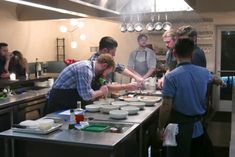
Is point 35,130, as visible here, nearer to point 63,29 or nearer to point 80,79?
point 80,79

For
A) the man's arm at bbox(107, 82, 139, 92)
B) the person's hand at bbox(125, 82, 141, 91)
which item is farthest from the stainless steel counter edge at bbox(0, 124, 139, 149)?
the person's hand at bbox(125, 82, 141, 91)

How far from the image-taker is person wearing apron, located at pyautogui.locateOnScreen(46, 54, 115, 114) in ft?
9.71

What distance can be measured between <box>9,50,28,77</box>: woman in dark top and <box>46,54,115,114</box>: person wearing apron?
2636 millimetres

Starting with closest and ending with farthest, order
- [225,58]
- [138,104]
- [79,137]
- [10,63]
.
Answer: [79,137]
[138,104]
[10,63]
[225,58]

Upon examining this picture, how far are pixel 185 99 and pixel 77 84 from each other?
3.32 feet

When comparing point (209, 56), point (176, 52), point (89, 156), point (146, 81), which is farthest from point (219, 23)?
point (89, 156)

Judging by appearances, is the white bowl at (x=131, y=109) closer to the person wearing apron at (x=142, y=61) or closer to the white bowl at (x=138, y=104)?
the white bowl at (x=138, y=104)

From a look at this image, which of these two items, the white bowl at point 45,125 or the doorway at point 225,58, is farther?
the doorway at point 225,58

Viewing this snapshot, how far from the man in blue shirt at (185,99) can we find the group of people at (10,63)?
11.3ft

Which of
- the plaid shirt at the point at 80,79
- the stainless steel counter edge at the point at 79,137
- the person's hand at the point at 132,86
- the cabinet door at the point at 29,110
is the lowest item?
the cabinet door at the point at 29,110

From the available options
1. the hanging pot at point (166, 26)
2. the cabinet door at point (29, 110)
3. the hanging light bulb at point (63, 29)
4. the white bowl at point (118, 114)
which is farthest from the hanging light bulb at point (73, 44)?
the white bowl at point (118, 114)

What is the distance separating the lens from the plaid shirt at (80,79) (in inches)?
116

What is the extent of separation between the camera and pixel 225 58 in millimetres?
7055

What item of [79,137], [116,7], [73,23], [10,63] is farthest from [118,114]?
[73,23]
